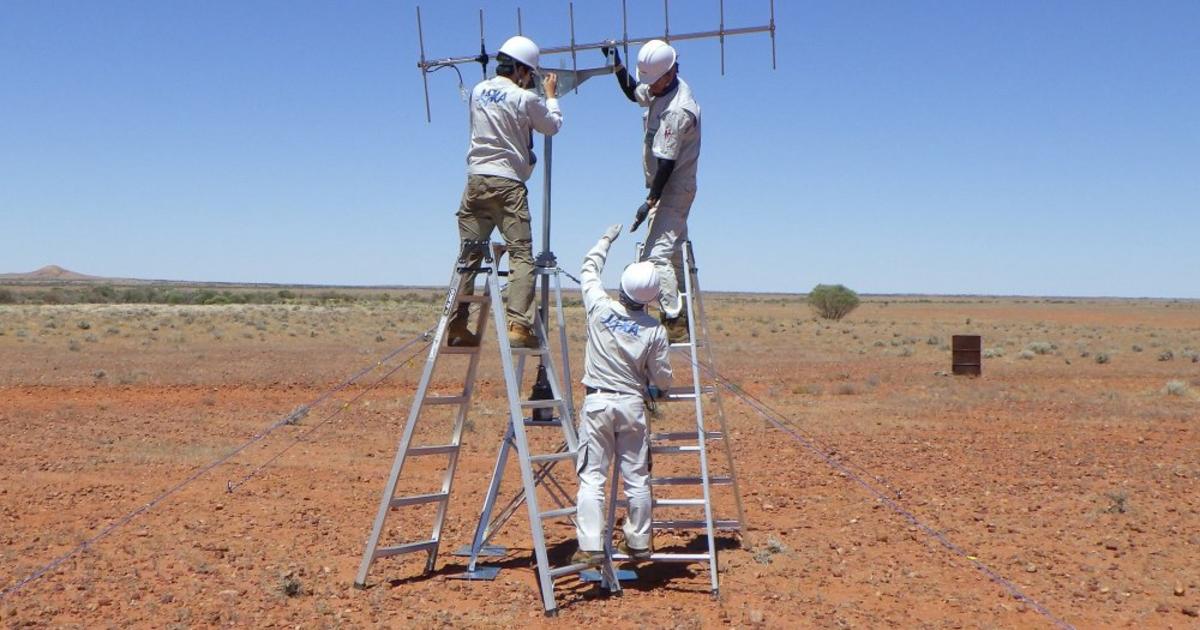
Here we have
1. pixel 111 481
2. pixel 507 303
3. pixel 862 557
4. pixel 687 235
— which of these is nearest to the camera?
pixel 507 303

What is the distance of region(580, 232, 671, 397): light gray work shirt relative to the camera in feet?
22.1

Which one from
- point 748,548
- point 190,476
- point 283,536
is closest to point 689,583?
point 748,548

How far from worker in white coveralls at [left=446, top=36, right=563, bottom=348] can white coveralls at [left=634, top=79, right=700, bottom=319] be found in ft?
2.35

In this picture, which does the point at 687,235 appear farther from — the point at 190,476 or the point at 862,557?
the point at 190,476

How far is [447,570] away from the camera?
7.57 metres

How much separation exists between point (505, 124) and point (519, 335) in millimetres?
1300

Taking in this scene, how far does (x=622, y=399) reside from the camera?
6.72m

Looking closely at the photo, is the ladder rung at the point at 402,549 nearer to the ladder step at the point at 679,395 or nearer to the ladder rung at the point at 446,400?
the ladder rung at the point at 446,400

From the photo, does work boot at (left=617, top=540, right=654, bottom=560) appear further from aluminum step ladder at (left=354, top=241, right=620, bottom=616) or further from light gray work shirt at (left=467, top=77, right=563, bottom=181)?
light gray work shirt at (left=467, top=77, right=563, bottom=181)

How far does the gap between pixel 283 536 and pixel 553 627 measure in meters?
3.10

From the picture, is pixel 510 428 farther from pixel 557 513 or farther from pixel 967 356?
pixel 967 356

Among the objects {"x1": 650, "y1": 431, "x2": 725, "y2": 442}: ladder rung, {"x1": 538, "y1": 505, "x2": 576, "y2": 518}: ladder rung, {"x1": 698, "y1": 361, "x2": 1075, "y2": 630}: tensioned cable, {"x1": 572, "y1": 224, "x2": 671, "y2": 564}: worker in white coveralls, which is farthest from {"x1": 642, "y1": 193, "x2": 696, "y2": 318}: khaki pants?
{"x1": 538, "y1": 505, "x2": 576, "y2": 518}: ladder rung

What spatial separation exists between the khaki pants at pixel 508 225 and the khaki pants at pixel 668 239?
0.93 metres

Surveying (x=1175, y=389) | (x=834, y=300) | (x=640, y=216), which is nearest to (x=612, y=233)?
(x=640, y=216)
